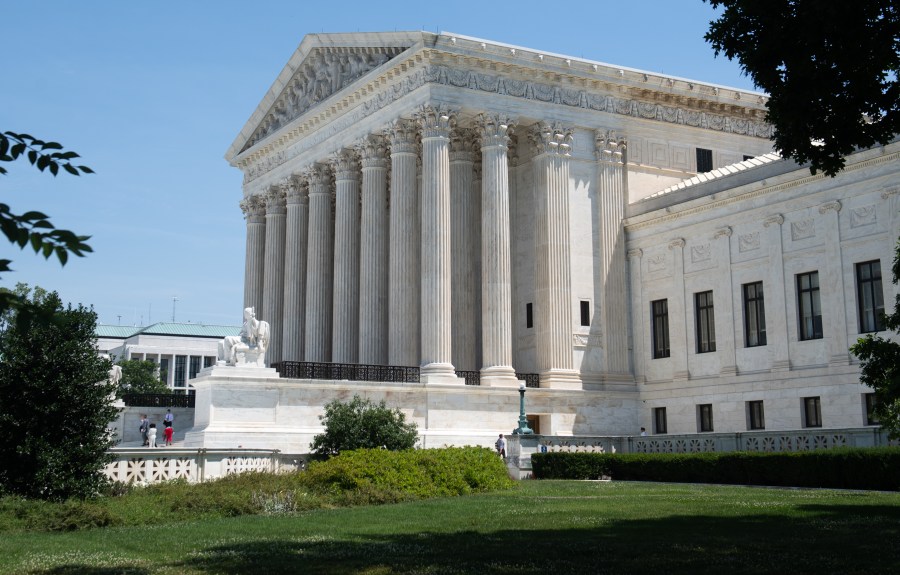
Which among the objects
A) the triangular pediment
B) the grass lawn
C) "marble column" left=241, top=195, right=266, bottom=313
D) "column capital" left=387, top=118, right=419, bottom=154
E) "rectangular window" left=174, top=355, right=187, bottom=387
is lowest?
the grass lawn

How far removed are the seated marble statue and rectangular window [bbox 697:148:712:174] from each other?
27.3m

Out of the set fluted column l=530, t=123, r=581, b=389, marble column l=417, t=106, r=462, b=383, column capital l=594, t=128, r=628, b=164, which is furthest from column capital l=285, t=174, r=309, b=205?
column capital l=594, t=128, r=628, b=164

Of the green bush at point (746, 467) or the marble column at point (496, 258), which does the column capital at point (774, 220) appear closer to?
the marble column at point (496, 258)

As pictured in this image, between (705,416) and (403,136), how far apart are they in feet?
67.8

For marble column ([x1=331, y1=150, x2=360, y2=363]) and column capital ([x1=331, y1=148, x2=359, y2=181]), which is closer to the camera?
marble column ([x1=331, y1=150, x2=360, y2=363])

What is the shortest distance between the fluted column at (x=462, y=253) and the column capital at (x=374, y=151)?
3.85 meters

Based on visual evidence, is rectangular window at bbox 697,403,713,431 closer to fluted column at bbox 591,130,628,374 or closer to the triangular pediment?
fluted column at bbox 591,130,628,374

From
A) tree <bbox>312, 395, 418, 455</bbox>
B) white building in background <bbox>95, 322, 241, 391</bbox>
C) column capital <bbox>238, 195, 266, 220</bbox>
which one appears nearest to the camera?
tree <bbox>312, 395, 418, 455</bbox>

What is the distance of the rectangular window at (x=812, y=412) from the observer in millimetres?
46125

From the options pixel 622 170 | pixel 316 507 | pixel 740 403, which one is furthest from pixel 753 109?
pixel 316 507

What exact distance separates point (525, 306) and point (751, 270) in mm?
11976

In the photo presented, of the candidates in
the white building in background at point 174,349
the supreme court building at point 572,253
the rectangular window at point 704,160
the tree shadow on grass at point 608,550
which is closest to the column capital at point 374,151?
the supreme court building at point 572,253

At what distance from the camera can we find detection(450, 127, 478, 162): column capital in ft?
183

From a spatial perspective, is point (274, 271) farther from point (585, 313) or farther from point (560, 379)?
point (560, 379)
